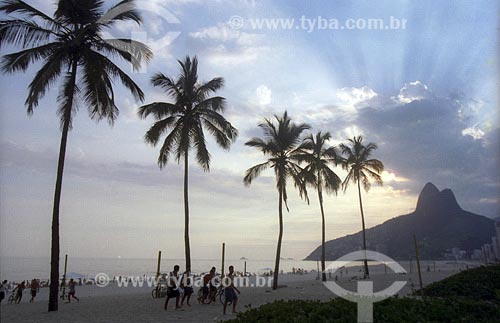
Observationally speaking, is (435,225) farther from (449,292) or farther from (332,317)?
(332,317)

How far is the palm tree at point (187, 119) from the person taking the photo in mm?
23891

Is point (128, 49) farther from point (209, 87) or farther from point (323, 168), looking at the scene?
point (323, 168)

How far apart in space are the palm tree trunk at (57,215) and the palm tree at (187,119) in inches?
254

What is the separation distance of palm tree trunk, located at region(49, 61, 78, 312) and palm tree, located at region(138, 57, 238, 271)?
6452 mm

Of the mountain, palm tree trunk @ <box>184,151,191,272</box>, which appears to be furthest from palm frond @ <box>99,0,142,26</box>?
the mountain

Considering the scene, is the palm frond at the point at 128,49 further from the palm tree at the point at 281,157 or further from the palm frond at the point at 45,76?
the palm tree at the point at 281,157

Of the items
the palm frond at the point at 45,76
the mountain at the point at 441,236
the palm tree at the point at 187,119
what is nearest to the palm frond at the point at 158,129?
the palm tree at the point at 187,119

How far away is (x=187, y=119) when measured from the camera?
2409 cm

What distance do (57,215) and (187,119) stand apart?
33.5ft

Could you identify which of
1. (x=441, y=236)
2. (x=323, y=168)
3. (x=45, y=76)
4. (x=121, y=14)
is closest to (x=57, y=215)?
(x=45, y=76)

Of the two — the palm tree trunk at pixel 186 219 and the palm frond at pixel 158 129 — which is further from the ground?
the palm frond at pixel 158 129

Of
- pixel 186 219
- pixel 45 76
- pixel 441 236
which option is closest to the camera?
pixel 45 76

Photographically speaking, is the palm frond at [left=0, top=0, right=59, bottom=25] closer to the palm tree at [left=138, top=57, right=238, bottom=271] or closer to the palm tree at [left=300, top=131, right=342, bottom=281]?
the palm tree at [left=138, top=57, right=238, bottom=271]

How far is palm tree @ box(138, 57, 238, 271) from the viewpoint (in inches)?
941
